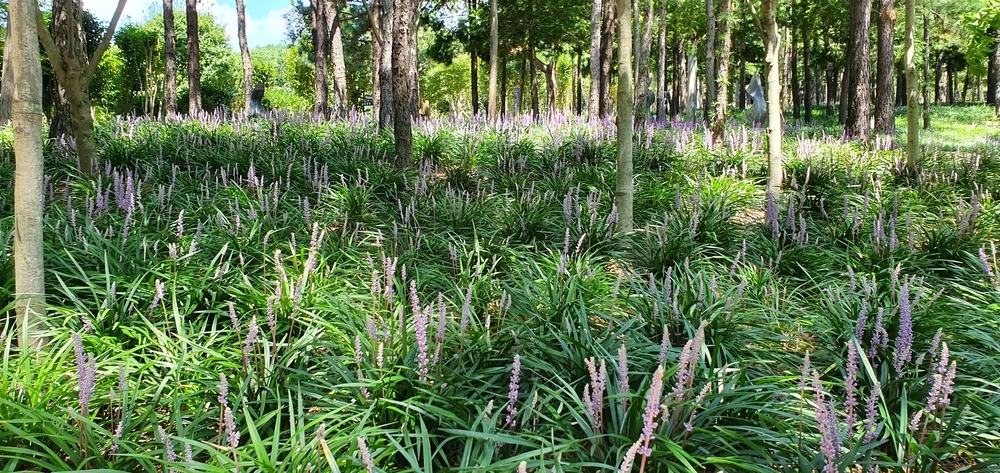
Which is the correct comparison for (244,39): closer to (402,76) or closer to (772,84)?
(402,76)

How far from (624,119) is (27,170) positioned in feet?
13.4

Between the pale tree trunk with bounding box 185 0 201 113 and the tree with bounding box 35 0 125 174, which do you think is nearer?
the tree with bounding box 35 0 125 174

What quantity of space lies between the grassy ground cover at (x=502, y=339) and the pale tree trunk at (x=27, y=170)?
0.63ft

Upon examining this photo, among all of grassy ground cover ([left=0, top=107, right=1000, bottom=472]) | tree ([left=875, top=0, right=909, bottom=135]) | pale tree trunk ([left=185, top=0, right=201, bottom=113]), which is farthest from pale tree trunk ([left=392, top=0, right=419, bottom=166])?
pale tree trunk ([left=185, top=0, right=201, bottom=113])

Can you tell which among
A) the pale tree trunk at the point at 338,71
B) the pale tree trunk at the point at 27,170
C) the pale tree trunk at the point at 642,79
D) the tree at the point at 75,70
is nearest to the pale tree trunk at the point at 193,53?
the pale tree trunk at the point at 338,71

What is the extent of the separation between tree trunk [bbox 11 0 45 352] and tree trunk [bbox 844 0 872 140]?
12.9 meters

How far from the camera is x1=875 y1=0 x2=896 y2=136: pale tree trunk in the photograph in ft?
37.5

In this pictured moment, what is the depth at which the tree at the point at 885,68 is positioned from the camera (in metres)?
11.4

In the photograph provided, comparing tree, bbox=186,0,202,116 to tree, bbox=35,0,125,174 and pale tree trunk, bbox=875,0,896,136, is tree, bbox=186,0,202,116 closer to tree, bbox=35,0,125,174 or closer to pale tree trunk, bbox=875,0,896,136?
tree, bbox=35,0,125,174

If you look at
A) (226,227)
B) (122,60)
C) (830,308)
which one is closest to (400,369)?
(830,308)

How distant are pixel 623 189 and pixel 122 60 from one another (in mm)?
41997

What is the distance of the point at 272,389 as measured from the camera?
2.68 metres

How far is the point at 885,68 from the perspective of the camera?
11555 millimetres

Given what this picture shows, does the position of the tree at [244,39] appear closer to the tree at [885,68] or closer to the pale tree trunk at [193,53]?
the pale tree trunk at [193,53]
